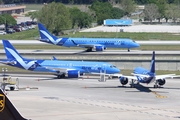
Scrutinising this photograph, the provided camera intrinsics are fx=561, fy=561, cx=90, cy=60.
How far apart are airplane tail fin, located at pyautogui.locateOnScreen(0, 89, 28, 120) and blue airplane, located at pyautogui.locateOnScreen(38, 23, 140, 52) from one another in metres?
82.8

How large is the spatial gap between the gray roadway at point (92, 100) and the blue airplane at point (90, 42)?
29.7 metres

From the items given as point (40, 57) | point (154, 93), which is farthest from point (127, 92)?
point (40, 57)

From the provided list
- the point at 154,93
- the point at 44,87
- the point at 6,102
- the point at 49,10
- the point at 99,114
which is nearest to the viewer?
the point at 6,102

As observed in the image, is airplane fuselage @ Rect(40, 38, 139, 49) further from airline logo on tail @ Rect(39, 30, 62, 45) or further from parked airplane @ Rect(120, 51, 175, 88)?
parked airplane @ Rect(120, 51, 175, 88)

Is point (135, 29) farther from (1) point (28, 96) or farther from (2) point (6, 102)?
(2) point (6, 102)

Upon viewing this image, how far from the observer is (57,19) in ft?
474

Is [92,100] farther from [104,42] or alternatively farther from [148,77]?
[104,42]

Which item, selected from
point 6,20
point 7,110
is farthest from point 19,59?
point 6,20

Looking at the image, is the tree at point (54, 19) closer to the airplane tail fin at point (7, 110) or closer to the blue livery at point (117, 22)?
the blue livery at point (117, 22)

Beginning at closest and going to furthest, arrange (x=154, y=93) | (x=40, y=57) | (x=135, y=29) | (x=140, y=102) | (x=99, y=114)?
1. (x=99, y=114)
2. (x=140, y=102)
3. (x=154, y=93)
4. (x=40, y=57)
5. (x=135, y=29)

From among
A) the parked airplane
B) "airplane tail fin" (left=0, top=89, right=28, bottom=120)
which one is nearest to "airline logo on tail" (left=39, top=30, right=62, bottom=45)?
the parked airplane

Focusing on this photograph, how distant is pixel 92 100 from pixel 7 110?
36013mm

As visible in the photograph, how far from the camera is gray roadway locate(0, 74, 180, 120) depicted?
4778 centimetres

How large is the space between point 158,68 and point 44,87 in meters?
23.6
